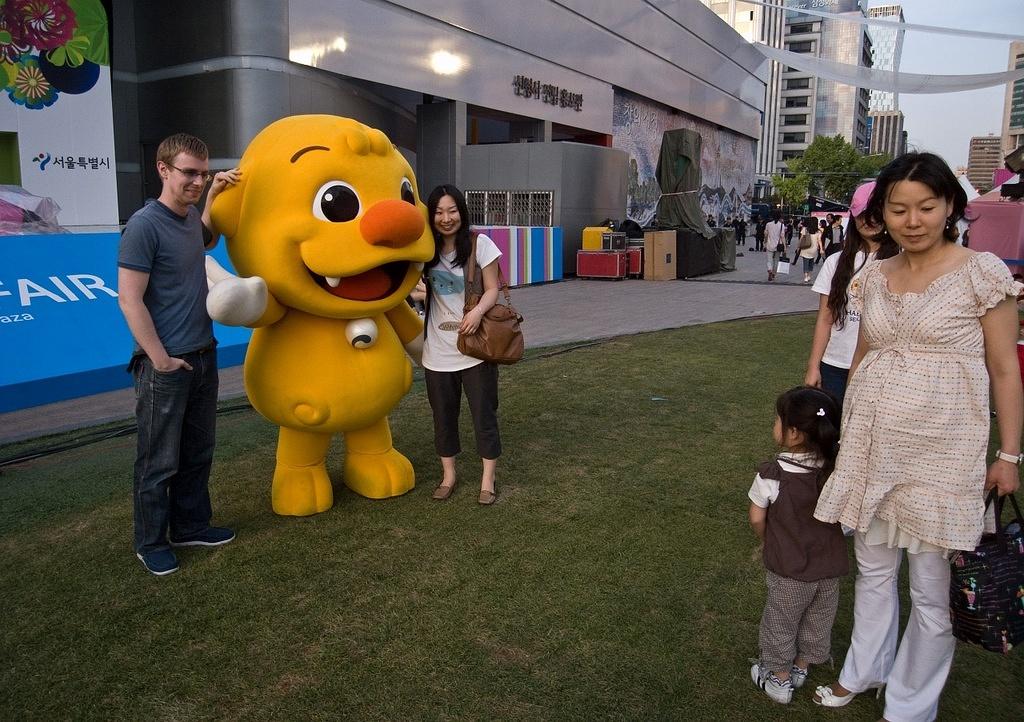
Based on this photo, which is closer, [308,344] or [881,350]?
[881,350]

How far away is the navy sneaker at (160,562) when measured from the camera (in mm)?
3486

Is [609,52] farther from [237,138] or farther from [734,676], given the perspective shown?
[734,676]

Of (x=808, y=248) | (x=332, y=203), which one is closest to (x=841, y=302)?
(x=332, y=203)

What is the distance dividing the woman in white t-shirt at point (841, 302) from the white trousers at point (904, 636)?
69 cm

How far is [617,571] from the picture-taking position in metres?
3.56

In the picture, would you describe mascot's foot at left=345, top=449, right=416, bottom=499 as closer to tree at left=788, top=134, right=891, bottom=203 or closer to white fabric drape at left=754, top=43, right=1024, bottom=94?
white fabric drape at left=754, top=43, right=1024, bottom=94

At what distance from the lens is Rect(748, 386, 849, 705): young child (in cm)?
254

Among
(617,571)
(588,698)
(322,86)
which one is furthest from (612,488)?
(322,86)

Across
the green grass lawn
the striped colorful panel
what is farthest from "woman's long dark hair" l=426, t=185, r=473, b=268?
the striped colorful panel

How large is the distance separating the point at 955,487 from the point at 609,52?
23.8 meters

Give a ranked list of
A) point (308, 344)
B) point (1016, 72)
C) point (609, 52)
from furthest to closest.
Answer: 1. point (609, 52)
2. point (1016, 72)
3. point (308, 344)

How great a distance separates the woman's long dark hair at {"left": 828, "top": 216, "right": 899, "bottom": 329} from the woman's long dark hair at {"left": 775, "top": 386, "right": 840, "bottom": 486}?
30.8 inches

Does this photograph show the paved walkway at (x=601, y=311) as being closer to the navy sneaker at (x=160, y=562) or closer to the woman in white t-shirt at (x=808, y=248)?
the woman in white t-shirt at (x=808, y=248)

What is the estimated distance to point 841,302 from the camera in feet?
10.8
